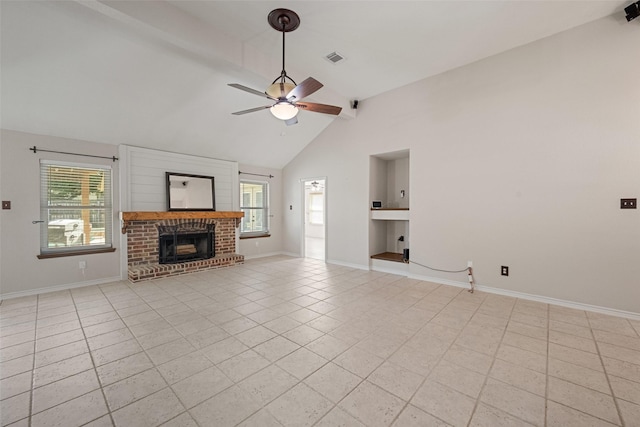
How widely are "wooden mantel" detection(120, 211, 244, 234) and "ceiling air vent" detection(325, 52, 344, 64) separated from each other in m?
3.60

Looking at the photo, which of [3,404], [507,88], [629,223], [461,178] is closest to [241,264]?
[3,404]

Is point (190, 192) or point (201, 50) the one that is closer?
point (201, 50)

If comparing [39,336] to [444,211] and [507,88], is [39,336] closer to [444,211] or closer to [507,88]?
[444,211]

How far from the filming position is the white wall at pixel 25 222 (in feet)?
11.6

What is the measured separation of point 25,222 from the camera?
366cm

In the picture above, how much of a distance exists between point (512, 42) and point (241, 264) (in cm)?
581

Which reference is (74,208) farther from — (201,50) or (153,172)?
(201,50)

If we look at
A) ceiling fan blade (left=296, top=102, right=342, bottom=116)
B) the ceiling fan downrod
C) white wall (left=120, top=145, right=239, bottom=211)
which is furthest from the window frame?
the ceiling fan downrod

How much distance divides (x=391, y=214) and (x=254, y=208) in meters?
3.50

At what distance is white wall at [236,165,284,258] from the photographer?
641 centimetres

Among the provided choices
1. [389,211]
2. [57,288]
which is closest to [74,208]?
[57,288]

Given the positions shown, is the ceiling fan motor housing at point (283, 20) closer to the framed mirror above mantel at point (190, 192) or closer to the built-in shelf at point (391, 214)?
the built-in shelf at point (391, 214)

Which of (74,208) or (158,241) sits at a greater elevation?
(74,208)

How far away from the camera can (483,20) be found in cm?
295
